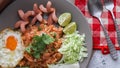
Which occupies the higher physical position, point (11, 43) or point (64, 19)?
point (64, 19)

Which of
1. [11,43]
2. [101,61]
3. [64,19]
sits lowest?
[101,61]

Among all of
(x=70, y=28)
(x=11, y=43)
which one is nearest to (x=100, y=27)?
(x=70, y=28)

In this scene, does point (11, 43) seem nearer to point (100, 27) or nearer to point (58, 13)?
point (58, 13)

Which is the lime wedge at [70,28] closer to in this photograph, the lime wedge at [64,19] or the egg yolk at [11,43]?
the lime wedge at [64,19]

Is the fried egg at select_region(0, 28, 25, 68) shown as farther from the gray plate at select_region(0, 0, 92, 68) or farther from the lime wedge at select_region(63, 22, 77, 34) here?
the lime wedge at select_region(63, 22, 77, 34)

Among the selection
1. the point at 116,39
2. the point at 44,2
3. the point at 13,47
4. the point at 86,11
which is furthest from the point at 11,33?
the point at 116,39

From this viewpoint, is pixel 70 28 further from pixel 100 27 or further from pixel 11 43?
pixel 11 43

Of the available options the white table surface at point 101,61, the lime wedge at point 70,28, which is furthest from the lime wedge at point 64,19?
→ the white table surface at point 101,61
